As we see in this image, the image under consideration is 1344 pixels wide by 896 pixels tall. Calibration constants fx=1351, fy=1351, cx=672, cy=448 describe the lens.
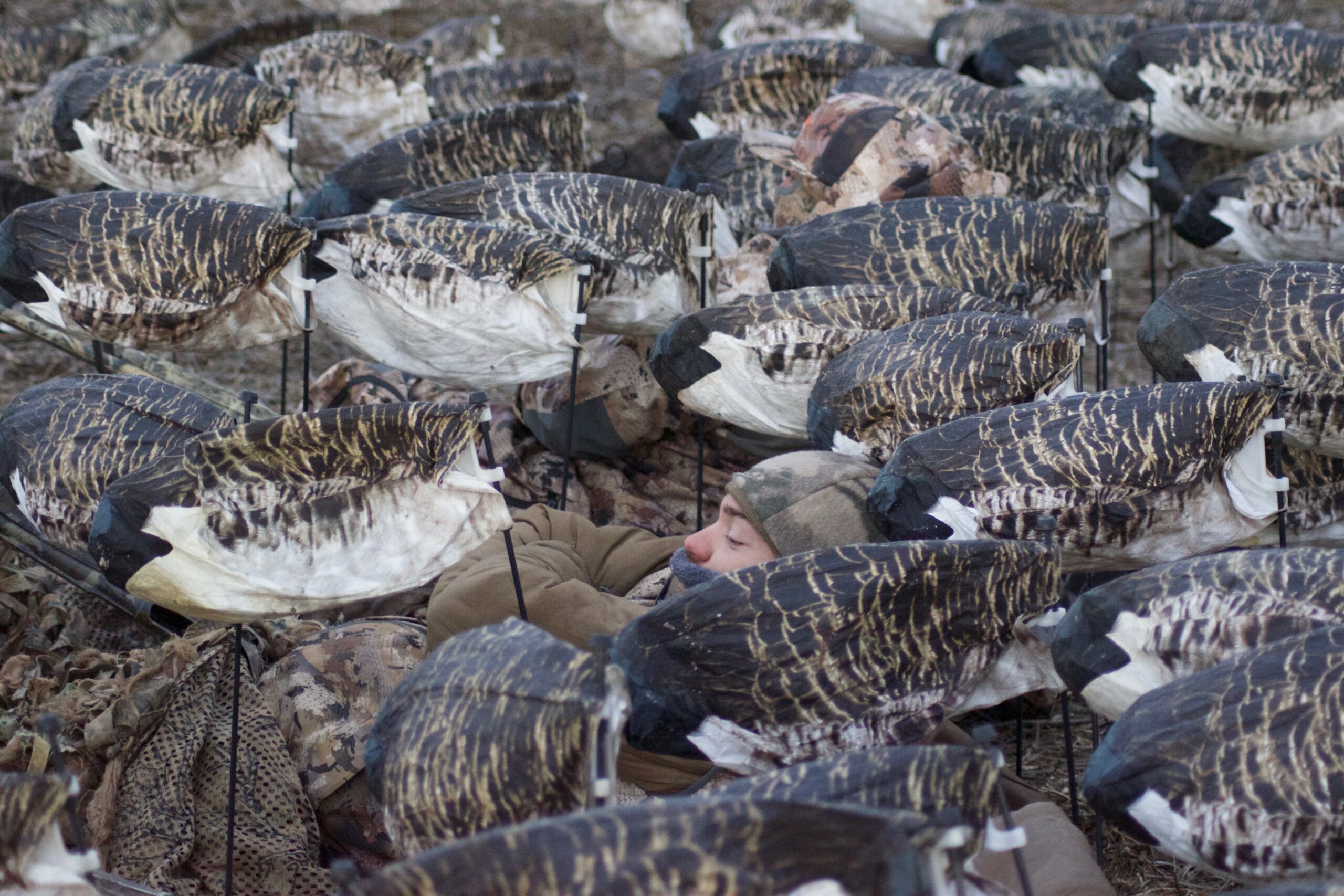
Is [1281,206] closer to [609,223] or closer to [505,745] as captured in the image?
[609,223]

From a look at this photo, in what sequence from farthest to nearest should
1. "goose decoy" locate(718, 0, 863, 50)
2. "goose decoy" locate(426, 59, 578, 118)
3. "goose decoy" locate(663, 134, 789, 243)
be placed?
"goose decoy" locate(718, 0, 863, 50)
"goose decoy" locate(426, 59, 578, 118)
"goose decoy" locate(663, 134, 789, 243)

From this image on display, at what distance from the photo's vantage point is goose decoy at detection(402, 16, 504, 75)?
521 cm

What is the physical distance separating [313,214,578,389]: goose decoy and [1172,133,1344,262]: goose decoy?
1.41 metres

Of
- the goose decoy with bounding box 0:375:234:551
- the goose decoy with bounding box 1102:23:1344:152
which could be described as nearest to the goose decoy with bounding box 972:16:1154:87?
the goose decoy with bounding box 1102:23:1344:152

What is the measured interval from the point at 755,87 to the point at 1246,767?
290 centimetres

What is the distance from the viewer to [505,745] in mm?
1281

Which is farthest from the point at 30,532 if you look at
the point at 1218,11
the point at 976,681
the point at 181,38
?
the point at 1218,11

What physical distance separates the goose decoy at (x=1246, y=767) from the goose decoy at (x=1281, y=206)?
169 centimetres

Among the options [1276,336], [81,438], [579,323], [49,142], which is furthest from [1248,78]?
[49,142]

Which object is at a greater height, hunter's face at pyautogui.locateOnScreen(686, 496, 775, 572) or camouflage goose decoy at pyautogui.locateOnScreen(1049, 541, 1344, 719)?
camouflage goose decoy at pyautogui.locateOnScreen(1049, 541, 1344, 719)

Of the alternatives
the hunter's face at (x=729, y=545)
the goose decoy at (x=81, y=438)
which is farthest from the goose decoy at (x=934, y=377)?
the goose decoy at (x=81, y=438)

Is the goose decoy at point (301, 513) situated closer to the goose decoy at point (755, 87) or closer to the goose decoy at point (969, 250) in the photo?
the goose decoy at point (969, 250)

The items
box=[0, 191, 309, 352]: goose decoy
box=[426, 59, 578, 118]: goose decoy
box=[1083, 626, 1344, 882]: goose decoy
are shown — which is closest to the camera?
box=[1083, 626, 1344, 882]: goose decoy

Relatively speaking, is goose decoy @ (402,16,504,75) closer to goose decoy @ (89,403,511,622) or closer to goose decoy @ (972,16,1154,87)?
goose decoy @ (972,16,1154,87)
